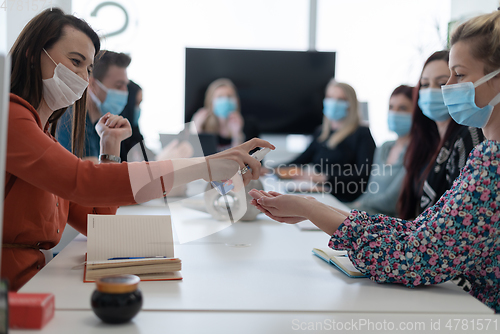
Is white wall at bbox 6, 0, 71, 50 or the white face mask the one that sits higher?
white wall at bbox 6, 0, 71, 50

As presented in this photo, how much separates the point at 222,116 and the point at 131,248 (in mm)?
2902

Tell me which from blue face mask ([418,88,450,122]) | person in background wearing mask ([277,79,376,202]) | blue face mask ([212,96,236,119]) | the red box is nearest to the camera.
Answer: the red box

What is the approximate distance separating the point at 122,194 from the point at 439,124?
160cm

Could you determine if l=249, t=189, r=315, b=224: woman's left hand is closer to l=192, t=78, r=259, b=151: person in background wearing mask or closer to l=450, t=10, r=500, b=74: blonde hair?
l=450, t=10, r=500, b=74: blonde hair

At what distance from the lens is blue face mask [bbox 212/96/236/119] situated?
149 inches

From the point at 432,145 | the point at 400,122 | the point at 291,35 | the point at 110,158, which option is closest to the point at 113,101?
the point at 110,158

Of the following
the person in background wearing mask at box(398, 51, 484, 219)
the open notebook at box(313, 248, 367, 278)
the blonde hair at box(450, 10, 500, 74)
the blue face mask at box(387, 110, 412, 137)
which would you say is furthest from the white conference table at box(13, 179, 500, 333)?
the blue face mask at box(387, 110, 412, 137)

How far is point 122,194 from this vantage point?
93 cm

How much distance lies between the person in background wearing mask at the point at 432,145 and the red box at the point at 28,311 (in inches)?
59.3

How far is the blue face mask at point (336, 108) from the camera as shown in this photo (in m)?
3.43

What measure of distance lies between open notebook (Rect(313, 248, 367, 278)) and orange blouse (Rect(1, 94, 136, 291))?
19.7 inches

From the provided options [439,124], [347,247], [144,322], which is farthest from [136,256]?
[439,124]

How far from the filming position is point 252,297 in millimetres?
865

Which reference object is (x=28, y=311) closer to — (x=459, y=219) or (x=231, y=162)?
(x=231, y=162)
